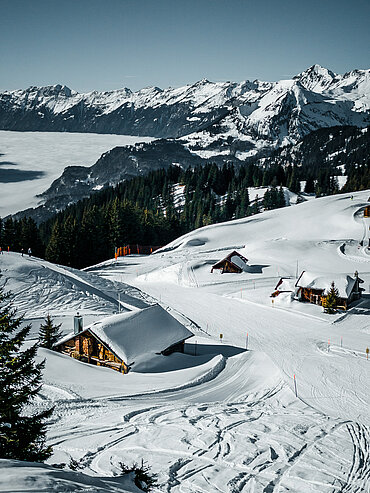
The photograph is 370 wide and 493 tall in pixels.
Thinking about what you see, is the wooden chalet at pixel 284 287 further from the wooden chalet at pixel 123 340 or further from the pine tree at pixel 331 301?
the wooden chalet at pixel 123 340

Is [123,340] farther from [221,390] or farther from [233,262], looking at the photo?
[233,262]

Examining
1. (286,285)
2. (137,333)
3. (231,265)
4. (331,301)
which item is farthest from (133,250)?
(137,333)

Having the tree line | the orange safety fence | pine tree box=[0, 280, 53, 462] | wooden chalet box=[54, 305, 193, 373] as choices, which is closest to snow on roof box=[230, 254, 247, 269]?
the orange safety fence

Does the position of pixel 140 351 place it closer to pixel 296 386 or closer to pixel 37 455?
pixel 296 386

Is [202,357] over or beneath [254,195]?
beneath

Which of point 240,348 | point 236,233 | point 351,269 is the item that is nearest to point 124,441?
point 240,348

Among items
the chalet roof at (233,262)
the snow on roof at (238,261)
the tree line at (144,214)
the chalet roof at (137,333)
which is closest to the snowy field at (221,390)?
the chalet roof at (137,333)

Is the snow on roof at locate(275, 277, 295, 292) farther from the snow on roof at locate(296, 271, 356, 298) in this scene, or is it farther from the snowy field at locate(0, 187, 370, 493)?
the snowy field at locate(0, 187, 370, 493)
